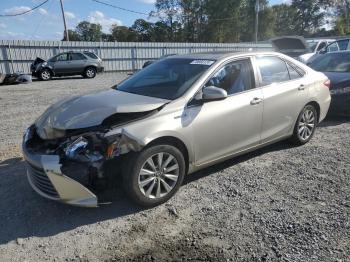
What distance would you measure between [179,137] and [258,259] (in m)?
1.51

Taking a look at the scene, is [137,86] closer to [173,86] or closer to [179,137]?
[173,86]

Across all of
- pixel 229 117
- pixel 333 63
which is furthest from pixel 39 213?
pixel 333 63

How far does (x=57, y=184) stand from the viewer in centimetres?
337

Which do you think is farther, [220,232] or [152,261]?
[220,232]

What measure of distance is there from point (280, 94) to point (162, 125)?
2.17 metres

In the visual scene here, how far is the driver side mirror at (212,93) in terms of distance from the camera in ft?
13.2

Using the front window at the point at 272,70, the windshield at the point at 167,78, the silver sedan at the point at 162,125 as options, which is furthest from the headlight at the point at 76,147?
the front window at the point at 272,70

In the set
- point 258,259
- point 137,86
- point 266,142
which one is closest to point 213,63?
point 137,86

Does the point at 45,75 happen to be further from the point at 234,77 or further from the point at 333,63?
the point at 234,77

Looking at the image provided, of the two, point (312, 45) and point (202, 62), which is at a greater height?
point (312, 45)

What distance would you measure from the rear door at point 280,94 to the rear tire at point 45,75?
15968 mm

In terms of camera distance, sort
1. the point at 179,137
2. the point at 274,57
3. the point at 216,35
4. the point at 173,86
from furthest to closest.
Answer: the point at 216,35, the point at 274,57, the point at 173,86, the point at 179,137

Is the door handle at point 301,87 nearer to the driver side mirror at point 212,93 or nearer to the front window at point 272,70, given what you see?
the front window at point 272,70

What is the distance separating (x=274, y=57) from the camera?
5203mm
